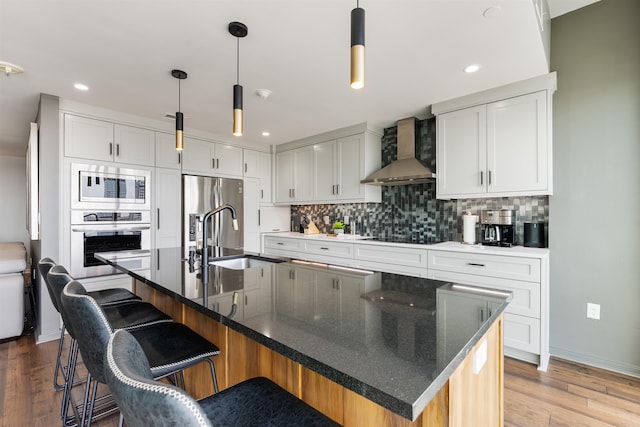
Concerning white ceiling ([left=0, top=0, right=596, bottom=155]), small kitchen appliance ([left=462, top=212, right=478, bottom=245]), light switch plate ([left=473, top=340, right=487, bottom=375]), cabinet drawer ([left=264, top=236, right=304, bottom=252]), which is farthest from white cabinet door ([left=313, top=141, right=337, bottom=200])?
light switch plate ([left=473, top=340, right=487, bottom=375])

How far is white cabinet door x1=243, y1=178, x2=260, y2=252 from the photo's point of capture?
463 cm

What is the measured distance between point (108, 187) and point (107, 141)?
20.2 inches

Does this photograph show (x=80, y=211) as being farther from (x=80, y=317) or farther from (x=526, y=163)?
(x=526, y=163)

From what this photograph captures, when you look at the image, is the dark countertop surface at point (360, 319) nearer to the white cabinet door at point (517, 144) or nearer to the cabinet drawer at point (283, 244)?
the white cabinet door at point (517, 144)

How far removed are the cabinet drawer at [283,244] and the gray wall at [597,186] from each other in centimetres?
284

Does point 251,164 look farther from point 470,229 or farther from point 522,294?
point 522,294

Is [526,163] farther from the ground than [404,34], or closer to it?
closer to it

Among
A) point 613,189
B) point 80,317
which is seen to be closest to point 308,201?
point 613,189

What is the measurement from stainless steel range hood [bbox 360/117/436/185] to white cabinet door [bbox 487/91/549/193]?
657mm

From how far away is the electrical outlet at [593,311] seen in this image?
2.40 metres

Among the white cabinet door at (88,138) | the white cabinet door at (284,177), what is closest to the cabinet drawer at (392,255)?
the white cabinet door at (284,177)

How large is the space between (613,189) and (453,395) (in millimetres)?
2572

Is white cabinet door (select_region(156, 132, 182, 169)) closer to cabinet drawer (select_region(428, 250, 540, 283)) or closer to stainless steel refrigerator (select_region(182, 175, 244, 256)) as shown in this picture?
stainless steel refrigerator (select_region(182, 175, 244, 256))

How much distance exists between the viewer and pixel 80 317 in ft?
3.46
